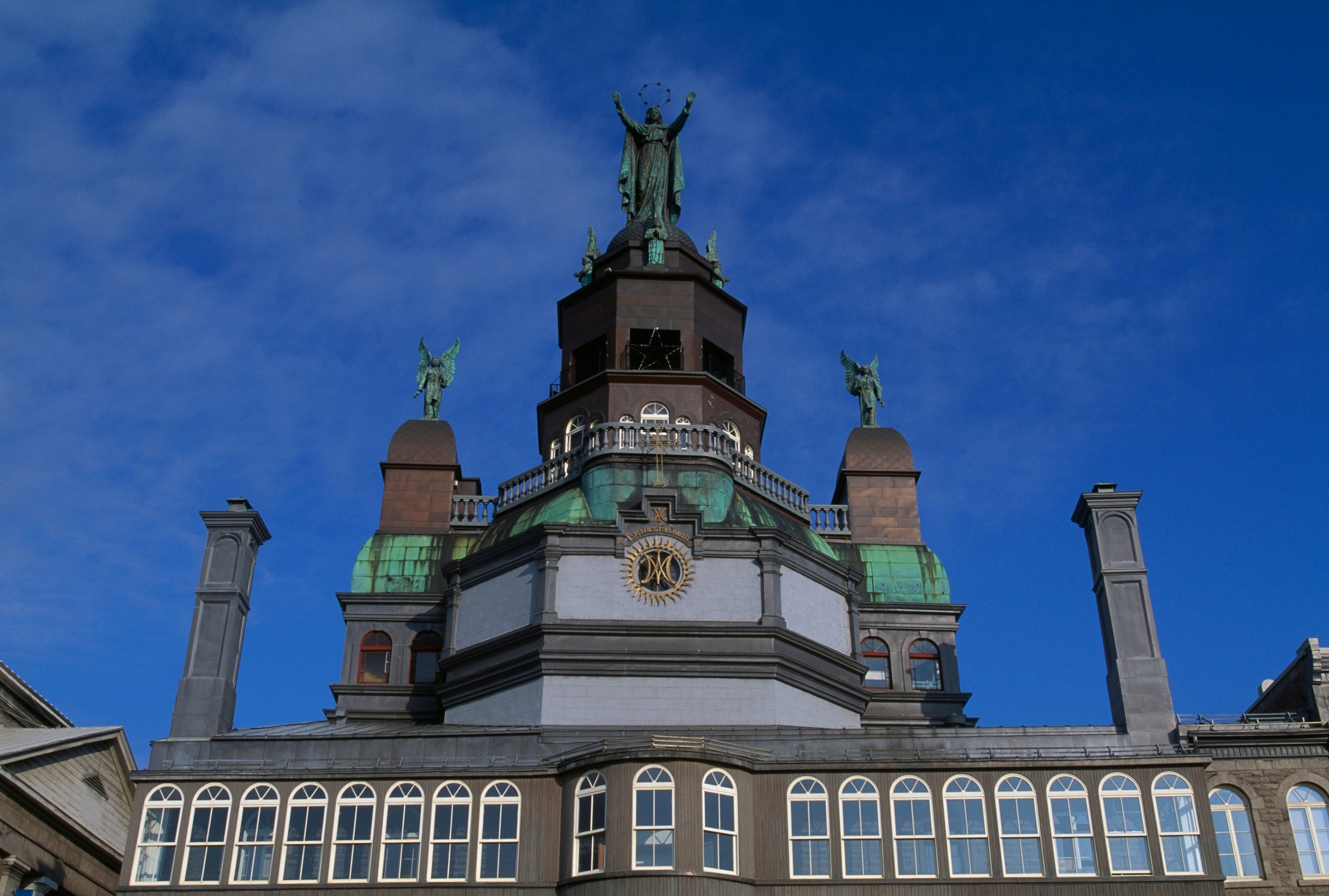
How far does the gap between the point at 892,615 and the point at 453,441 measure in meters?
20.1

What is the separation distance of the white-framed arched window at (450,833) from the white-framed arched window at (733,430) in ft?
68.1

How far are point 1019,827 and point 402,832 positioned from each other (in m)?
17.6

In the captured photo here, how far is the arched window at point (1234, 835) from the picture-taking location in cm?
3838

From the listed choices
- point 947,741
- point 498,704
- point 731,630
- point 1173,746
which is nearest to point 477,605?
point 498,704

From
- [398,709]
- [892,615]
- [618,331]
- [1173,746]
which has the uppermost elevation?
[618,331]

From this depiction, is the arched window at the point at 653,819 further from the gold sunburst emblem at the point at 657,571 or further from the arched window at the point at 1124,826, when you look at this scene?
the arched window at the point at 1124,826

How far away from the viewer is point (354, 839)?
3791 centimetres

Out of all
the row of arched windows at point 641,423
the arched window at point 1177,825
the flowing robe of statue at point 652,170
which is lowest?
the arched window at point 1177,825

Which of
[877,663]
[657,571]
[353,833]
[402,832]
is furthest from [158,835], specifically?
[877,663]

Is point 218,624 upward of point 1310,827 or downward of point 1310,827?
upward

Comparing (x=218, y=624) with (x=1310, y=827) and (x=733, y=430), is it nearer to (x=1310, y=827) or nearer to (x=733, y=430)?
(x=733, y=430)

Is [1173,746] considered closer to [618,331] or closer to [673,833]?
[673,833]

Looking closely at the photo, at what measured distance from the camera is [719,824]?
36875 millimetres

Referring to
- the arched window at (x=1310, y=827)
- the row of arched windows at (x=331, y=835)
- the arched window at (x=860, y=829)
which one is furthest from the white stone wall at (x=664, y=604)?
the arched window at (x=1310, y=827)
